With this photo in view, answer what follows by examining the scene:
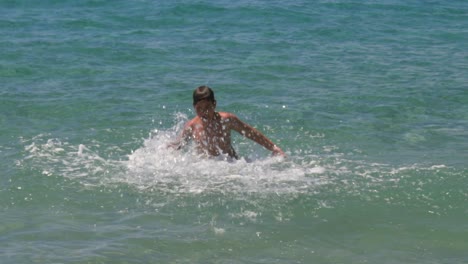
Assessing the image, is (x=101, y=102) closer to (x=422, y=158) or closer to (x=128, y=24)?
(x=422, y=158)

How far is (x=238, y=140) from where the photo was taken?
10219mm

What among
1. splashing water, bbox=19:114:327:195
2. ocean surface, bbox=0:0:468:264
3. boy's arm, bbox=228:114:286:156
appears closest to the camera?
ocean surface, bbox=0:0:468:264

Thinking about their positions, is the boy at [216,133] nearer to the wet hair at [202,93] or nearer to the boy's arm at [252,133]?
the boy's arm at [252,133]

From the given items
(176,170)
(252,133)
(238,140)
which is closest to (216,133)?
(252,133)

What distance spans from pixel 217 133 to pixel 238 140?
4.99ft

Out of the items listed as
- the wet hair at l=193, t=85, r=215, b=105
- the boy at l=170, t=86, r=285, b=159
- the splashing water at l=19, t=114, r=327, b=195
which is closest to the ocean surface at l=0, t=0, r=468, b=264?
the splashing water at l=19, t=114, r=327, b=195

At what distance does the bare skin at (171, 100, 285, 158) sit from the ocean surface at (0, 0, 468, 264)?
0.54 feet

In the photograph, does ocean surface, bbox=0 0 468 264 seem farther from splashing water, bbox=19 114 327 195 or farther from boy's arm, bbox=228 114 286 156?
boy's arm, bbox=228 114 286 156

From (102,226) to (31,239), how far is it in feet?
2.02

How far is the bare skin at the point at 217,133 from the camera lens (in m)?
8.67

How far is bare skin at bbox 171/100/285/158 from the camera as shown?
8.67 metres

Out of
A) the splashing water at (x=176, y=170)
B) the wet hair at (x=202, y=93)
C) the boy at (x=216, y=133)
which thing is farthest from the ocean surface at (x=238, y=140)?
the wet hair at (x=202, y=93)

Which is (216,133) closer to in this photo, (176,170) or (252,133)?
(252,133)

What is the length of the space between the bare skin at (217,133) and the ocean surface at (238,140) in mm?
166
